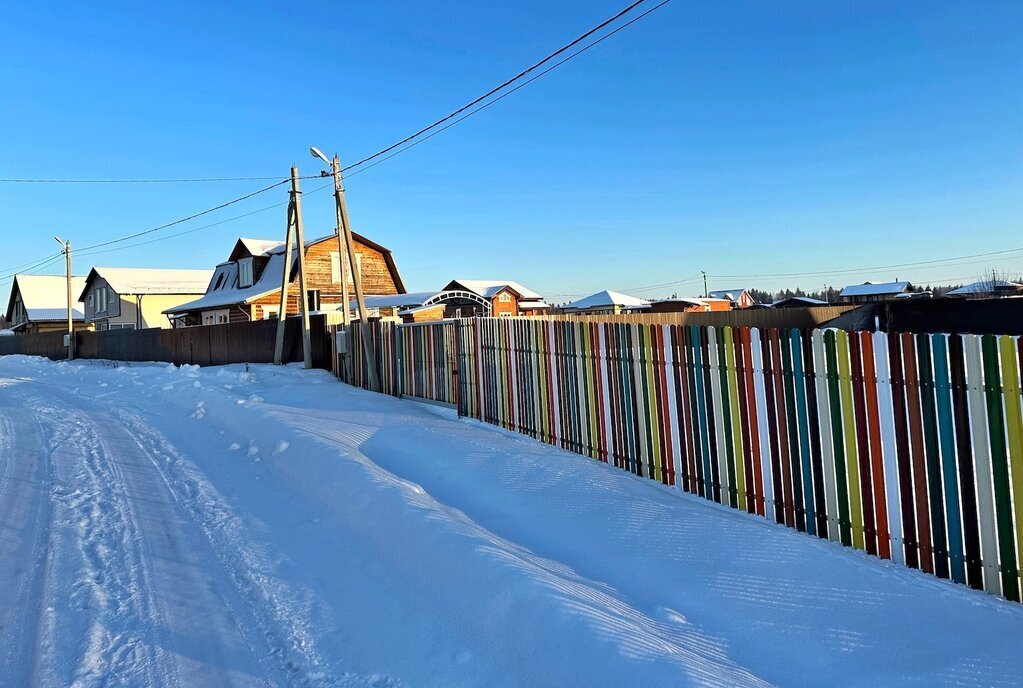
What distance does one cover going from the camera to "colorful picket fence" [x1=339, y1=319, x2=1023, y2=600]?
11.3 feet

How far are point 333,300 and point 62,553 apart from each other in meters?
30.6

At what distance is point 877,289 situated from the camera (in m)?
75.7

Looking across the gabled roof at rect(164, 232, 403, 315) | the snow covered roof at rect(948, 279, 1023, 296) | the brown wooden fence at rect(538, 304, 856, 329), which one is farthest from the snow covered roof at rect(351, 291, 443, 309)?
the snow covered roof at rect(948, 279, 1023, 296)

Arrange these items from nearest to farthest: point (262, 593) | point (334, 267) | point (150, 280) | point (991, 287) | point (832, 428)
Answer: point (262, 593), point (832, 428), point (334, 267), point (150, 280), point (991, 287)

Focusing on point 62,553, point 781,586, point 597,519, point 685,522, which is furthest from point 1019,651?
point 62,553

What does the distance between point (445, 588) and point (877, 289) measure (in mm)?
85651

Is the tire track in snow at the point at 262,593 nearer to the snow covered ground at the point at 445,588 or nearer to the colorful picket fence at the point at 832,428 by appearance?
the snow covered ground at the point at 445,588

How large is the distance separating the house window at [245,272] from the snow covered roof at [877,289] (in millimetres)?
71170

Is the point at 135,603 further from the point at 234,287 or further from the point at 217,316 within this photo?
the point at 234,287

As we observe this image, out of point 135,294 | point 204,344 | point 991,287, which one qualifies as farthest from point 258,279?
point 991,287

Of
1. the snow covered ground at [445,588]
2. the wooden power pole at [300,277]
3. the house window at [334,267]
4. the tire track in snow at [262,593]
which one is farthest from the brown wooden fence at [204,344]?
the snow covered ground at [445,588]

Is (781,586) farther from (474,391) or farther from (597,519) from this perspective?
(474,391)

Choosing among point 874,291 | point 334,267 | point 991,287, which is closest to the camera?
point 334,267

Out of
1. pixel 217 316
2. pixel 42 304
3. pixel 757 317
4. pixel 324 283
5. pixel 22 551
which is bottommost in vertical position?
pixel 22 551
